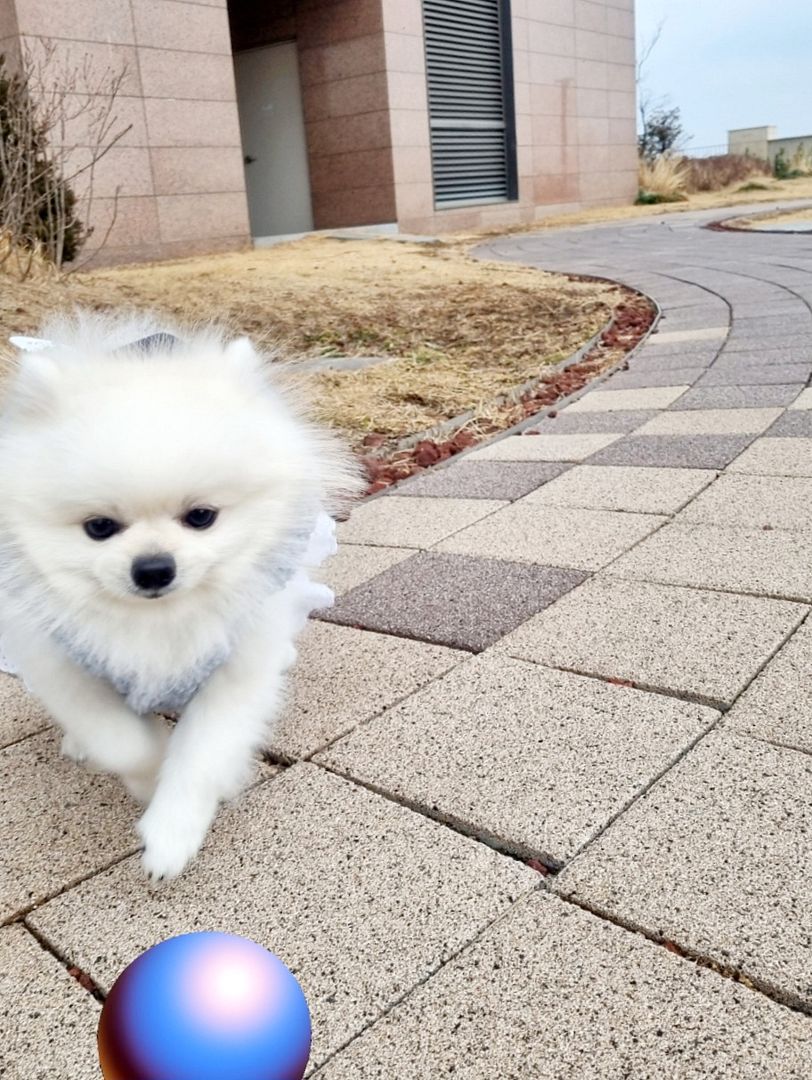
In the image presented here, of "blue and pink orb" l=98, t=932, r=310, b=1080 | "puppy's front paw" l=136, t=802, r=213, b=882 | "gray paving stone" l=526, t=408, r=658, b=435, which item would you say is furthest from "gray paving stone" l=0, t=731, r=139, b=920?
"gray paving stone" l=526, t=408, r=658, b=435

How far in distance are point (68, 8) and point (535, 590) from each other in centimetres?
1135

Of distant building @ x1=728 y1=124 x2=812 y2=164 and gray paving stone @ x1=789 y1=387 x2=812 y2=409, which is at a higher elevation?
distant building @ x1=728 y1=124 x2=812 y2=164

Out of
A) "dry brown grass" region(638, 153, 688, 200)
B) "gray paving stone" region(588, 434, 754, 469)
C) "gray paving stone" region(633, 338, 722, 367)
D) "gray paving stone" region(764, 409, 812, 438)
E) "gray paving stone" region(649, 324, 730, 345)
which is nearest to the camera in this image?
"gray paving stone" region(588, 434, 754, 469)

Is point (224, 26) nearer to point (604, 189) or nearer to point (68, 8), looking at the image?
point (68, 8)

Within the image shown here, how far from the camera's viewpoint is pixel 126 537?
5.22ft

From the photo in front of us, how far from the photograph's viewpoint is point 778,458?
3.66 metres

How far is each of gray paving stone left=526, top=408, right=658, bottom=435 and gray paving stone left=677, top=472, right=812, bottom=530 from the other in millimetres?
1007

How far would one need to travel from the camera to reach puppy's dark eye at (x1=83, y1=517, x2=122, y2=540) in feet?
5.28

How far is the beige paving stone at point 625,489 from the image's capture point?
3420mm

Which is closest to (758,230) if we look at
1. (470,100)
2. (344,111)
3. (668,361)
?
(344,111)

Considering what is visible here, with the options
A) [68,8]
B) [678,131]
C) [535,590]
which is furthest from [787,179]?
[535,590]

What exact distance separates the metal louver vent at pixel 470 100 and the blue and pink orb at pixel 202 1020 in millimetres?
17801

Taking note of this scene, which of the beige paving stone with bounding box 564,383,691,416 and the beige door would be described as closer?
the beige paving stone with bounding box 564,383,691,416

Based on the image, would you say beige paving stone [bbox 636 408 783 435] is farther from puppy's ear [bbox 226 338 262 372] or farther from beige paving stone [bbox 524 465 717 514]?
puppy's ear [bbox 226 338 262 372]
